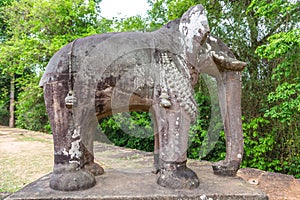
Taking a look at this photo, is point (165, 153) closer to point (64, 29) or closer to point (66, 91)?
point (66, 91)

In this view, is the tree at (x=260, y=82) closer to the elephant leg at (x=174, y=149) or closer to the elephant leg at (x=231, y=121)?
the elephant leg at (x=231, y=121)

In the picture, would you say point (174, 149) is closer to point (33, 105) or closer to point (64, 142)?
point (64, 142)

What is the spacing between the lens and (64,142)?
1.21m

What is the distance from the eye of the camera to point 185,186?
1.19 metres

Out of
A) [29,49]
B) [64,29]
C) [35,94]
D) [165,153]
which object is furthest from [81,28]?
[165,153]

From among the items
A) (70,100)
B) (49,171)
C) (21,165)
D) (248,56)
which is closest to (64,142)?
(70,100)

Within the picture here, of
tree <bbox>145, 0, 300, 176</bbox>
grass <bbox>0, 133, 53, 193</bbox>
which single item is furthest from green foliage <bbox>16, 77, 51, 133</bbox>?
tree <bbox>145, 0, 300, 176</bbox>

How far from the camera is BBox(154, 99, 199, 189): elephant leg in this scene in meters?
1.20

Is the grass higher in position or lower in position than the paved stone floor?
lower

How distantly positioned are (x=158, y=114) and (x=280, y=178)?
1.99 metres

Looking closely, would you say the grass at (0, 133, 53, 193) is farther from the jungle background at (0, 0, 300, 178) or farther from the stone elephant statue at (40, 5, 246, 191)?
the stone elephant statue at (40, 5, 246, 191)

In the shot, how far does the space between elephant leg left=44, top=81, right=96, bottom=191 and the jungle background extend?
5.45 ft

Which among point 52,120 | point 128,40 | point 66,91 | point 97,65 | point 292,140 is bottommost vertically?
point 292,140

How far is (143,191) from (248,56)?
3038 mm
